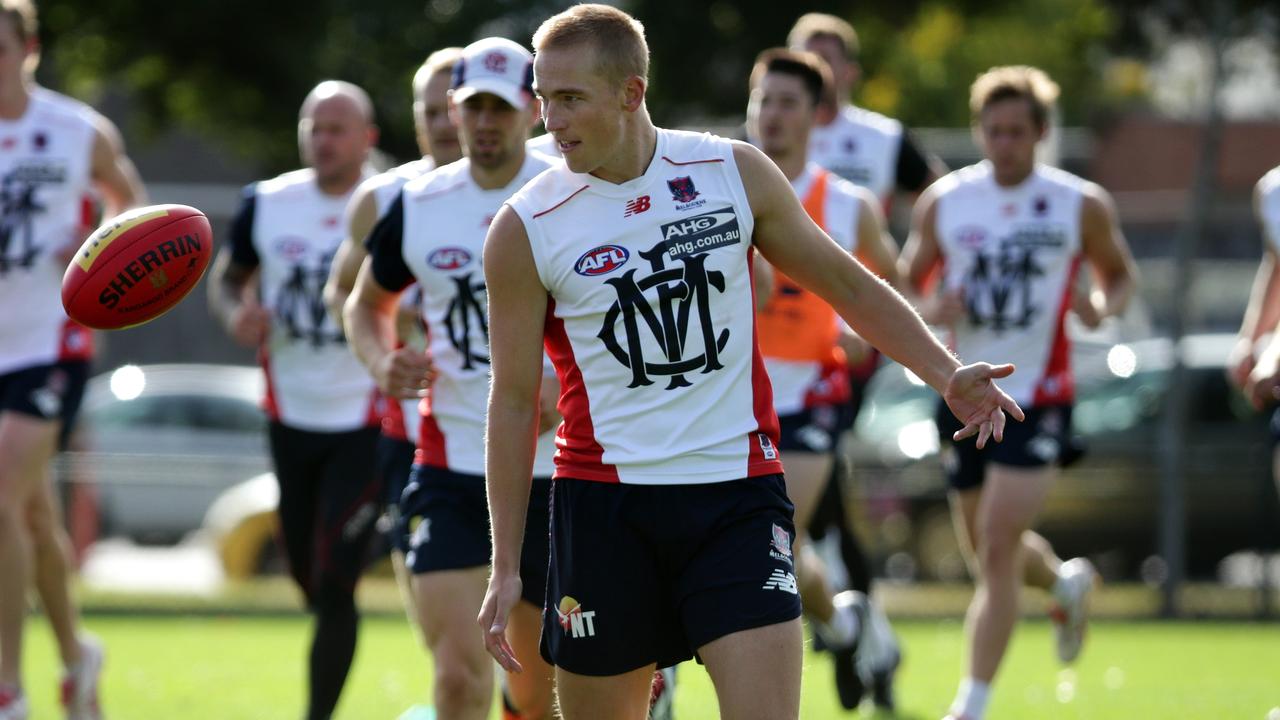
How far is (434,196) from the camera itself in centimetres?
661

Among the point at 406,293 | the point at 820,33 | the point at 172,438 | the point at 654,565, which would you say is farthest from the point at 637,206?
the point at 172,438

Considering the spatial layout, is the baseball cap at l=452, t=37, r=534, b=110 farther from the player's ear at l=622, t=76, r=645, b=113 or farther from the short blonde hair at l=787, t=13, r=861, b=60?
the short blonde hair at l=787, t=13, r=861, b=60

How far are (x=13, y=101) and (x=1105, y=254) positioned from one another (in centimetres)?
499

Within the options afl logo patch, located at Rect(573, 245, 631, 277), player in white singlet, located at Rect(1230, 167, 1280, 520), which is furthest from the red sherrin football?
player in white singlet, located at Rect(1230, 167, 1280, 520)

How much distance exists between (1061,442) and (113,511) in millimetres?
11052

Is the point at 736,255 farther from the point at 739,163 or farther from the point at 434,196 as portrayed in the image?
the point at 434,196

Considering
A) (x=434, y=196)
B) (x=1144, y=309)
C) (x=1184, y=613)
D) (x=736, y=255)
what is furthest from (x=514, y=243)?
(x=1144, y=309)

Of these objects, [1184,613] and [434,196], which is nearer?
[434,196]

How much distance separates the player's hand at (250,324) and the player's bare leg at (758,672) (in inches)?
160

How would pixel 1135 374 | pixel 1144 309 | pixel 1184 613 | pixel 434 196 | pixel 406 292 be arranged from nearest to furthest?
pixel 434 196 → pixel 406 292 → pixel 1184 613 → pixel 1135 374 → pixel 1144 309

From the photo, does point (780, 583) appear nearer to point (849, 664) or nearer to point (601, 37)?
point (601, 37)

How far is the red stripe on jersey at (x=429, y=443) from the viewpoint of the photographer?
652 centimetres

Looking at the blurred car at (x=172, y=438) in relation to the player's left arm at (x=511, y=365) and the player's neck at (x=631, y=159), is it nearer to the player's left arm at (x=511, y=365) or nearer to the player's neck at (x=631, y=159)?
the player's left arm at (x=511, y=365)

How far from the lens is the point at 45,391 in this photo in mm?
8492
